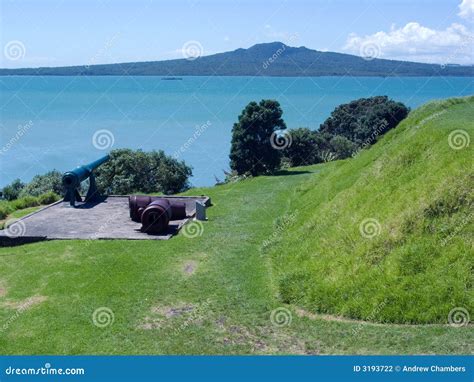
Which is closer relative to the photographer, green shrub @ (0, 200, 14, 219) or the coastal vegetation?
green shrub @ (0, 200, 14, 219)

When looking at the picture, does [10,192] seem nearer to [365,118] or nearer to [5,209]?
[5,209]

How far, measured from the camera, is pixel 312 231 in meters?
17.2

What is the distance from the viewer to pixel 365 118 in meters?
70.4

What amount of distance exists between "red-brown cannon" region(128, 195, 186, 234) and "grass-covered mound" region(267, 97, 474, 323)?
4.50 meters

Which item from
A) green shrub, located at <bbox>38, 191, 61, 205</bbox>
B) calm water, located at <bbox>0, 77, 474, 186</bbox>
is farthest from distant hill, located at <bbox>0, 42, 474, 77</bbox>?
green shrub, located at <bbox>38, 191, 61, 205</bbox>

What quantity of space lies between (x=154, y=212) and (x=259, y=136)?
71.4 feet

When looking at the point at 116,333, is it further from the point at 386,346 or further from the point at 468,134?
the point at 468,134

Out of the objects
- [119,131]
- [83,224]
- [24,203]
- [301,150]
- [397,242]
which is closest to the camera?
[397,242]

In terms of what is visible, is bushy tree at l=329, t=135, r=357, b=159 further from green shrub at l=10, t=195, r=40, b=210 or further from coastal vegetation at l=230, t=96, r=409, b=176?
green shrub at l=10, t=195, r=40, b=210

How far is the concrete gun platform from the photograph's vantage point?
2027 cm

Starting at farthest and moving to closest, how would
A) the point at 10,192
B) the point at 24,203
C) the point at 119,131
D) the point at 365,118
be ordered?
1. the point at 119,131
2. the point at 365,118
3. the point at 10,192
4. the point at 24,203

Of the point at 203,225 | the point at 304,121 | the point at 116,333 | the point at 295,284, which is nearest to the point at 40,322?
A: the point at 116,333

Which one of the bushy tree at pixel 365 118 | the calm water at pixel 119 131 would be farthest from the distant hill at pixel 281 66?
the bushy tree at pixel 365 118

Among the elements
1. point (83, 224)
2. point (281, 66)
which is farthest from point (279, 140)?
point (281, 66)
